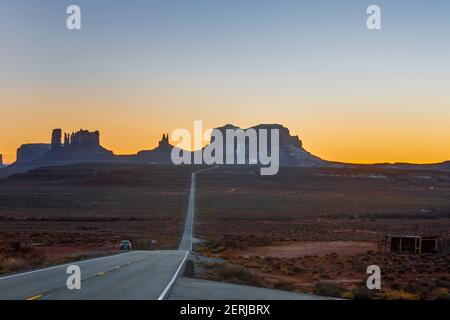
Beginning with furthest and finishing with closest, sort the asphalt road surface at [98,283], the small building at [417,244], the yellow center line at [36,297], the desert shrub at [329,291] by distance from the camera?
the small building at [417,244]
the desert shrub at [329,291]
the asphalt road surface at [98,283]
the yellow center line at [36,297]

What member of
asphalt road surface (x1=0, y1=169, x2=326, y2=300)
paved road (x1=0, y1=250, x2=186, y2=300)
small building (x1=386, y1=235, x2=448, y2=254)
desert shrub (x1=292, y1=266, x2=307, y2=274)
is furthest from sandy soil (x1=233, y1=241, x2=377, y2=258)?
asphalt road surface (x1=0, y1=169, x2=326, y2=300)

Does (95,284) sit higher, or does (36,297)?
(36,297)

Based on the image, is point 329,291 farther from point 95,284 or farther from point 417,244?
point 417,244

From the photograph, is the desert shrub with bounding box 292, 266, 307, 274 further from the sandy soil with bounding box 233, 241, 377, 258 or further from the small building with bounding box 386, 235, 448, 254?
the small building with bounding box 386, 235, 448, 254

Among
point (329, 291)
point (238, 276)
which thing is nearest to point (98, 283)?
point (238, 276)

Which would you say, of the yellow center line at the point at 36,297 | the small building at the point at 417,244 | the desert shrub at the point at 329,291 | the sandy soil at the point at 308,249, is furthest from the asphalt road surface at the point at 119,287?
the small building at the point at 417,244

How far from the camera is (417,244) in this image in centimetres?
4728

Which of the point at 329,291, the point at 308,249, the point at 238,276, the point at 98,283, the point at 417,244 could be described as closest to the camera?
the point at 98,283

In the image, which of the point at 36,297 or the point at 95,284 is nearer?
the point at 36,297

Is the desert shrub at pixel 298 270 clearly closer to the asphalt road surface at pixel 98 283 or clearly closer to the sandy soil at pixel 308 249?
the asphalt road surface at pixel 98 283

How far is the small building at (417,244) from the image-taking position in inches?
1855

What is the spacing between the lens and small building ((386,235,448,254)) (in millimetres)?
47125
